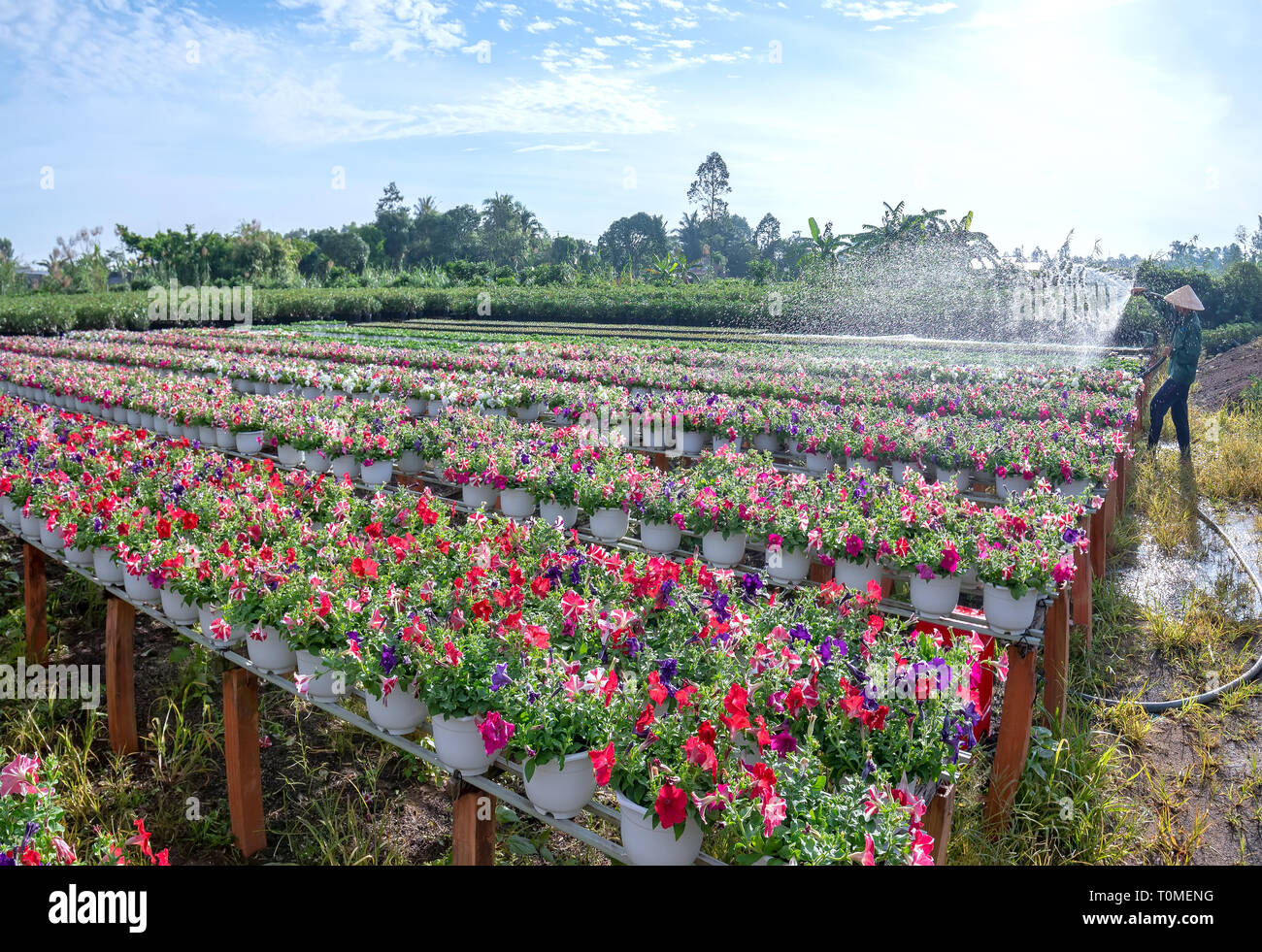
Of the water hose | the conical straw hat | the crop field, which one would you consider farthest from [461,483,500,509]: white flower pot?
the conical straw hat

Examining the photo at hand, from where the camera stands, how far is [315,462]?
6801mm

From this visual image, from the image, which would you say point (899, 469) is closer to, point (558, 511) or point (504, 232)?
point (558, 511)

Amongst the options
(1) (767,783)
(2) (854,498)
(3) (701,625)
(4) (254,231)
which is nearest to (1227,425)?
(2) (854,498)

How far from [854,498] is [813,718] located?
7.29ft

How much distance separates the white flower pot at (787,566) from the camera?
4.22m

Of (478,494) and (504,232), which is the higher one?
(504,232)

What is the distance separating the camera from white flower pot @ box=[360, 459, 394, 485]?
21.0 feet

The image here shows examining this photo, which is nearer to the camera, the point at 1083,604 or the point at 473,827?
the point at 473,827

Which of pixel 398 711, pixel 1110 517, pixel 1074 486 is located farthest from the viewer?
pixel 1110 517

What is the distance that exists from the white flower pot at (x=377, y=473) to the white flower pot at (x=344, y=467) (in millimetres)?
141

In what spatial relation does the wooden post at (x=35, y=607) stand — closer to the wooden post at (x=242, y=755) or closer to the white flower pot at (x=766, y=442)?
the wooden post at (x=242, y=755)

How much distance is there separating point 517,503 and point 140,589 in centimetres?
222

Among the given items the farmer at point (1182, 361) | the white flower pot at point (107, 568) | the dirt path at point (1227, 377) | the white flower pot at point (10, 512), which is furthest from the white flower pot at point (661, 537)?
the dirt path at point (1227, 377)

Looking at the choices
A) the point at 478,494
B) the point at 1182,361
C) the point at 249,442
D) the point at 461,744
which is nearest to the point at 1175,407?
the point at 1182,361
